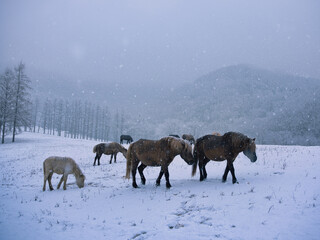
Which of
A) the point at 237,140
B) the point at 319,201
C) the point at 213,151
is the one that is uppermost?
the point at 237,140

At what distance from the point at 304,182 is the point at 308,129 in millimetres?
109794

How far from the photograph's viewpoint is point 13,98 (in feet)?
110

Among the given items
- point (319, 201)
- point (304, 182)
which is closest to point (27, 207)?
point (319, 201)

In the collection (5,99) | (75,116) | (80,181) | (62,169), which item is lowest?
(80,181)

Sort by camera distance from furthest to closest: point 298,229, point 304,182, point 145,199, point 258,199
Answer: point 145,199 < point 304,182 < point 258,199 < point 298,229

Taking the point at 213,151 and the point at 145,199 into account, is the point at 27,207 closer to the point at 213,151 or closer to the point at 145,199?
the point at 145,199

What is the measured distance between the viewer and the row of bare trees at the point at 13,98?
3250cm

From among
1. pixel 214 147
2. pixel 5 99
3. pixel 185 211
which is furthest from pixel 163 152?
pixel 5 99

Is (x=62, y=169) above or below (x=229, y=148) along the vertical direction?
below

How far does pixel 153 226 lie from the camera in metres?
4.70

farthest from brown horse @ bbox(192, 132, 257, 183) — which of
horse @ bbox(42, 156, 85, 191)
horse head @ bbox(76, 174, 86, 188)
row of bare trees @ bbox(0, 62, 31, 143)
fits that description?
row of bare trees @ bbox(0, 62, 31, 143)

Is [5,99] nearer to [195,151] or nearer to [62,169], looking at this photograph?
[62,169]

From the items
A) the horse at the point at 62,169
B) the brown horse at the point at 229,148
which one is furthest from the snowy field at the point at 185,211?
the horse at the point at 62,169

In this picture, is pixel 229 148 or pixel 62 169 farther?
pixel 62 169
